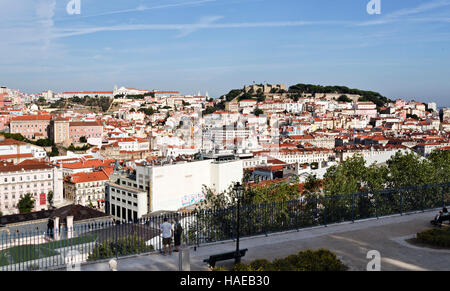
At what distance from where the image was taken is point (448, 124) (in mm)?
110750

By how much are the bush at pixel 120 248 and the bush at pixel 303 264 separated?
2102 mm

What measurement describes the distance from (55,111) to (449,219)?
108 m

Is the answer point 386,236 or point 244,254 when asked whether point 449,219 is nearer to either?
point 386,236

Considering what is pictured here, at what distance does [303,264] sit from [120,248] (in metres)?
3.47

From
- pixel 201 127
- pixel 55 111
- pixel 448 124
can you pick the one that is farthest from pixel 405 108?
pixel 55 111

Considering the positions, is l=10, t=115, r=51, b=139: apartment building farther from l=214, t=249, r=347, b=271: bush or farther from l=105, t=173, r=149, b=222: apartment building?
l=214, t=249, r=347, b=271: bush

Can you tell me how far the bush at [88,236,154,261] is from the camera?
8070mm

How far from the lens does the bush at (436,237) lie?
845cm

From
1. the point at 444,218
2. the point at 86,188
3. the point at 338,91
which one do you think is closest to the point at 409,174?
the point at 444,218

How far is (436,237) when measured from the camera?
8.56m

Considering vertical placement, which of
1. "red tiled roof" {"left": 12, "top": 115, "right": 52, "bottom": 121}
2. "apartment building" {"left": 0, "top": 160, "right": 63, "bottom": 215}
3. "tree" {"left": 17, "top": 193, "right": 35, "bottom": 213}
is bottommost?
"tree" {"left": 17, "top": 193, "right": 35, "bottom": 213}

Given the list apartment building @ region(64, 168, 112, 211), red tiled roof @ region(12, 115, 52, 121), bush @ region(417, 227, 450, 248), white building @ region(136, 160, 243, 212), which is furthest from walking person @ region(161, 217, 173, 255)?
red tiled roof @ region(12, 115, 52, 121)

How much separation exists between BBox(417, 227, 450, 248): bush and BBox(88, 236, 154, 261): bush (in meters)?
5.51

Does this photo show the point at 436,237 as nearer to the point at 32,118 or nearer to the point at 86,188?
the point at 86,188
